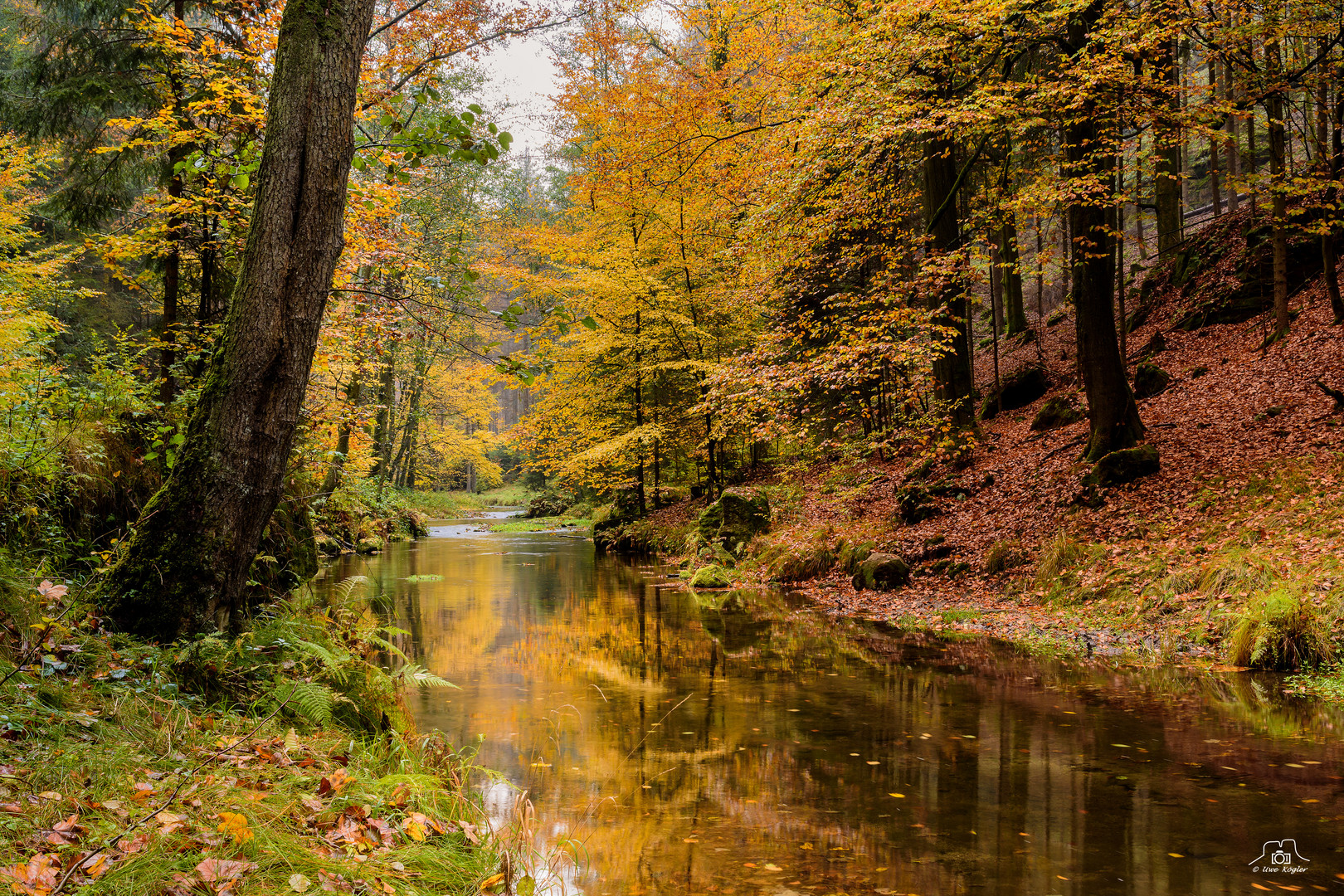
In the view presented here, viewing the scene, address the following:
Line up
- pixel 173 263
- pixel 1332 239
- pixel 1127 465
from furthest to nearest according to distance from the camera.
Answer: pixel 1332 239, pixel 1127 465, pixel 173 263

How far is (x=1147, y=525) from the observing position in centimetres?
842

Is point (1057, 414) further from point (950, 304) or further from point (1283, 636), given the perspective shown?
point (1283, 636)

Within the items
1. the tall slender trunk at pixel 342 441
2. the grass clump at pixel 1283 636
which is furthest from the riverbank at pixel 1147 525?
the tall slender trunk at pixel 342 441

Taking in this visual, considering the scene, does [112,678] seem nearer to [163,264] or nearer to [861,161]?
[163,264]

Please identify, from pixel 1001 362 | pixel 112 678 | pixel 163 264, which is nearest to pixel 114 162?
pixel 163 264

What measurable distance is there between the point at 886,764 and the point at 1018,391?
37.6ft

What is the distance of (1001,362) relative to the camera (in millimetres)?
16875

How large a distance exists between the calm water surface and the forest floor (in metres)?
0.94

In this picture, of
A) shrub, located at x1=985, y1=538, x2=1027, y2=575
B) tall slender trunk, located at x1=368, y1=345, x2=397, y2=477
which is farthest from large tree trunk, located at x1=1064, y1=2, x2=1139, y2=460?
tall slender trunk, located at x1=368, y1=345, x2=397, y2=477

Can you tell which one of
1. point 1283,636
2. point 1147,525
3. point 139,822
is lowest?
point 1283,636

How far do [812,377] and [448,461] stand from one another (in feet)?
88.7

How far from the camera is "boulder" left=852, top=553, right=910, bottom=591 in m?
10.3

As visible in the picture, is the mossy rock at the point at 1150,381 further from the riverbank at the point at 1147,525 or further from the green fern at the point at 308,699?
the green fern at the point at 308,699

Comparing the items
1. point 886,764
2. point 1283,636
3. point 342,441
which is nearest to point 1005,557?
point 1283,636
